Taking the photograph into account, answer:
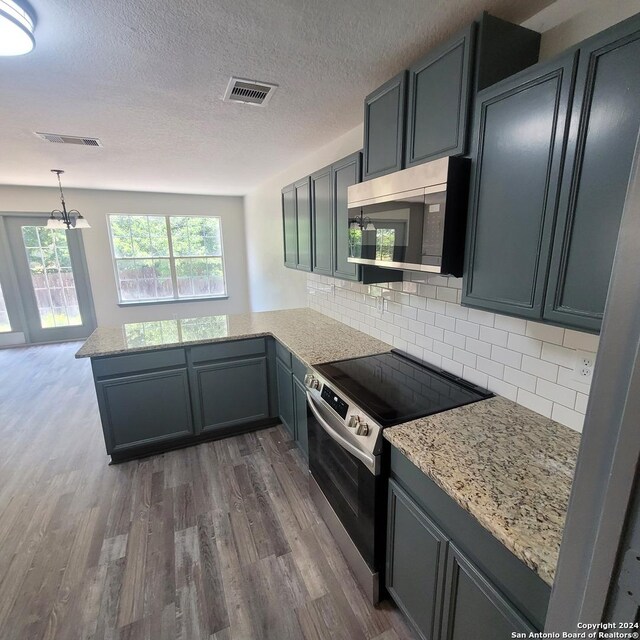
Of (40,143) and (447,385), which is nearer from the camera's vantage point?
(447,385)

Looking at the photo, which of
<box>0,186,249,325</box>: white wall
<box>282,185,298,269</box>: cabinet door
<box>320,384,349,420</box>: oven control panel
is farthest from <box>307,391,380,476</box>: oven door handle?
<box>0,186,249,325</box>: white wall

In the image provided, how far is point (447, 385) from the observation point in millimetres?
1684

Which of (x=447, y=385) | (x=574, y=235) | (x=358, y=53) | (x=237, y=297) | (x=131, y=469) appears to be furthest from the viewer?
(x=237, y=297)

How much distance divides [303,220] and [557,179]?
2073 mm

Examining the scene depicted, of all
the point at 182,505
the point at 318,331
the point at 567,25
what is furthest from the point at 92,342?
the point at 567,25

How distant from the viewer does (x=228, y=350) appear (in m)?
2.66

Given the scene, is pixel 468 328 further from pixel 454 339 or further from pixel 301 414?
pixel 301 414

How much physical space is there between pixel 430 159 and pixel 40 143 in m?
3.32

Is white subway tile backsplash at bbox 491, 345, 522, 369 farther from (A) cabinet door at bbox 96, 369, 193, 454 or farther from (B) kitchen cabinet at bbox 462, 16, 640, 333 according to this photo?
(A) cabinet door at bbox 96, 369, 193, 454

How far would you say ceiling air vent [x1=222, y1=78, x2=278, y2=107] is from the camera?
71.7 inches

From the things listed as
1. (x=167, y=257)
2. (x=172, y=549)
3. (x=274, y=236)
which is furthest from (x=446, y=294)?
(x=167, y=257)

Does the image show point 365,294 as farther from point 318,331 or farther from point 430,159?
point 430,159

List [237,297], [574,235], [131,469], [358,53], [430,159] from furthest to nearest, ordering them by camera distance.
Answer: [237,297] < [131,469] < [358,53] < [430,159] < [574,235]

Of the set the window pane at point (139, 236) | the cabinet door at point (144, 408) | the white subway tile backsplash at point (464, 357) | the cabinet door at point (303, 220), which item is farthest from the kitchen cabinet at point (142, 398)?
the window pane at point (139, 236)
